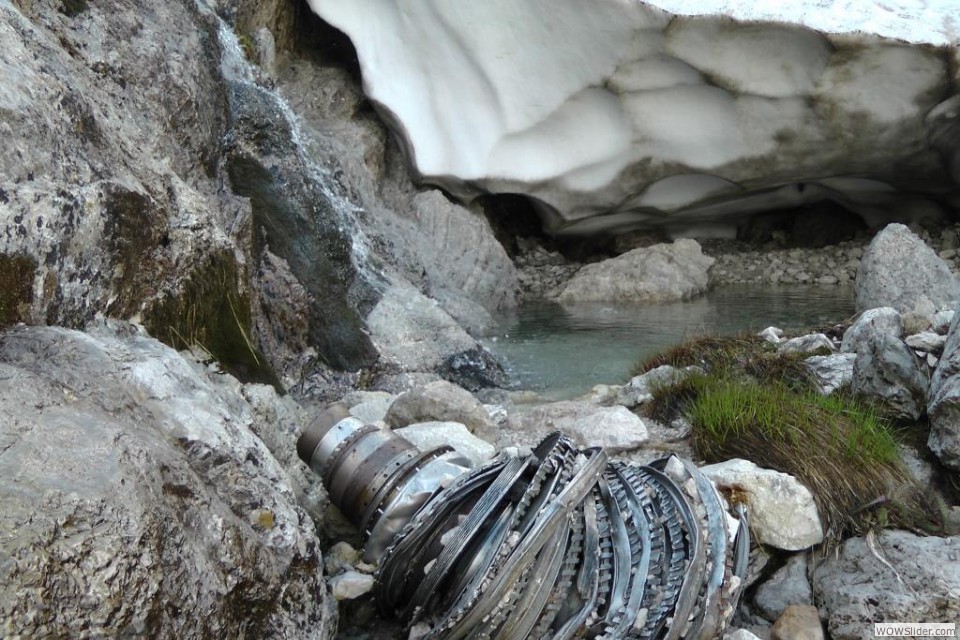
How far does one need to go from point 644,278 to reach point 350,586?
8060mm

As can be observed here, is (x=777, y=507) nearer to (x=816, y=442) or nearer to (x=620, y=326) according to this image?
(x=816, y=442)

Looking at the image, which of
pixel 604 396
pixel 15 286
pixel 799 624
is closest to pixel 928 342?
pixel 799 624

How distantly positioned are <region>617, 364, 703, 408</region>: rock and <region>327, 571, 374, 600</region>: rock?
208 cm

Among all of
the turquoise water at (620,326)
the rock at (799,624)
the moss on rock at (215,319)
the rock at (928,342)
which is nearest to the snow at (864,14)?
the turquoise water at (620,326)

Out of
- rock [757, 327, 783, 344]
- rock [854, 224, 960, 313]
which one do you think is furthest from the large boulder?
rock [757, 327, 783, 344]

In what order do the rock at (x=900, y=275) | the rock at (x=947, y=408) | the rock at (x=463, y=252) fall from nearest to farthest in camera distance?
the rock at (x=947, y=408) → the rock at (x=900, y=275) → the rock at (x=463, y=252)

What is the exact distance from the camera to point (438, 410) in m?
3.30

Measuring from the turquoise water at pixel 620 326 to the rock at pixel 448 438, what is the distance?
202 centimetres

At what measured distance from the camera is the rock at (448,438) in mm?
2736

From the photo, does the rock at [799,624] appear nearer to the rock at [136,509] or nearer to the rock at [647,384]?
the rock at [136,509]

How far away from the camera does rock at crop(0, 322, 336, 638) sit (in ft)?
3.70

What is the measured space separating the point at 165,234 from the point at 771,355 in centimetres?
291

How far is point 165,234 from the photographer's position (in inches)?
109

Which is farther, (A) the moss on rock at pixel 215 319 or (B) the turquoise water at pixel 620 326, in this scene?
(B) the turquoise water at pixel 620 326
